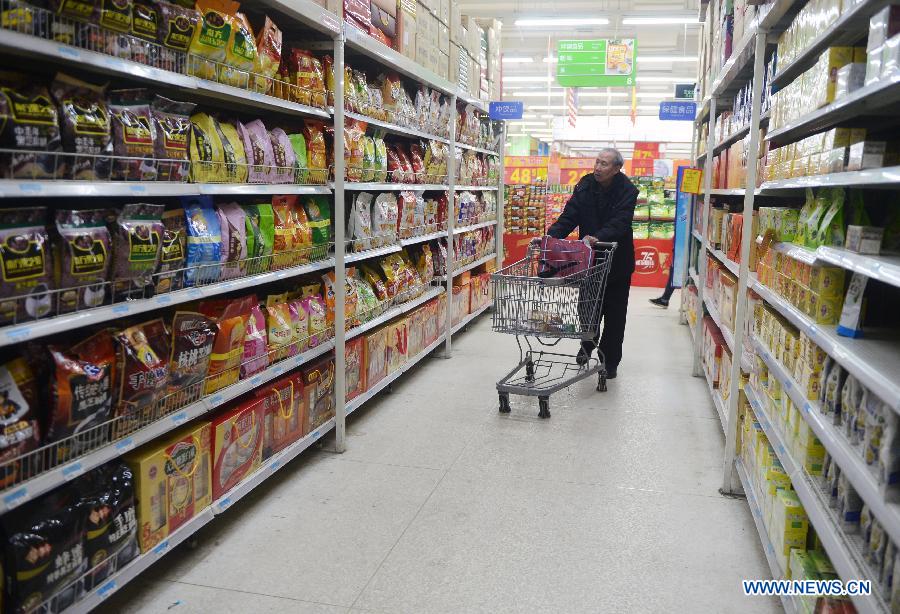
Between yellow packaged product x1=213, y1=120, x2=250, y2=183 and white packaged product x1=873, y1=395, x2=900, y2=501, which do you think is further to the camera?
yellow packaged product x1=213, y1=120, x2=250, y2=183

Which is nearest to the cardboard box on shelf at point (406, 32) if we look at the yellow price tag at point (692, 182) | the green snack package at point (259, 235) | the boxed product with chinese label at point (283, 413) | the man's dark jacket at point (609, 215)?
the man's dark jacket at point (609, 215)

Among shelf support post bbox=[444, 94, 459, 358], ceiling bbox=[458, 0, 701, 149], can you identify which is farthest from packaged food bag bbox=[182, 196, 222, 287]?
ceiling bbox=[458, 0, 701, 149]

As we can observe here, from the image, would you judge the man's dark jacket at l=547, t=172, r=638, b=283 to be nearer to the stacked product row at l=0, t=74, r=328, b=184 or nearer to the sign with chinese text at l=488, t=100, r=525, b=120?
the sign with chinese text at l=488, t=100, r=525, b=120

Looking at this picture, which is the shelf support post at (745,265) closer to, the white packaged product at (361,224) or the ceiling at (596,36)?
the white packaged product at (361,224)

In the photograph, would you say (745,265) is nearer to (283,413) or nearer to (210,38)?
(283,413)

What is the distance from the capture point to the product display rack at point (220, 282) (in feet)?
6.37

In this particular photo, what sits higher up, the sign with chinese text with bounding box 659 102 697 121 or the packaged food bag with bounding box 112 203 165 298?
the sign with chinese text with bounding box 659 102 697 121

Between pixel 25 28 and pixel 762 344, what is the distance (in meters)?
2.83

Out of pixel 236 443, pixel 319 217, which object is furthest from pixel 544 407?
pixel 236 443

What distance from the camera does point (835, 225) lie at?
2193mm

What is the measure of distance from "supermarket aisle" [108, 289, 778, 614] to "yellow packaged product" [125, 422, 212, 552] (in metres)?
0.24

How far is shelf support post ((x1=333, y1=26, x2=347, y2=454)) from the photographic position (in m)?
3.67

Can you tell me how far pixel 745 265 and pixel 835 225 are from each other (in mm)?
988

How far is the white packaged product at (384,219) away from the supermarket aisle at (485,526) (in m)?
1.17
